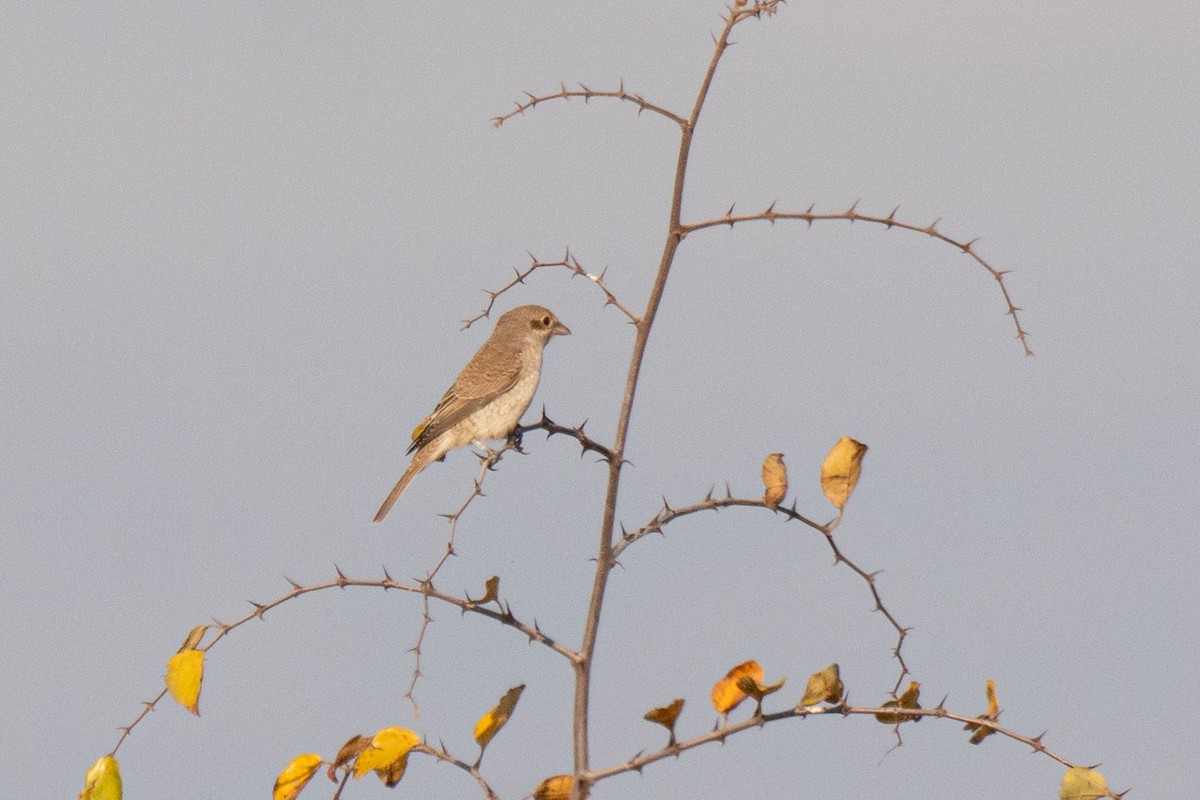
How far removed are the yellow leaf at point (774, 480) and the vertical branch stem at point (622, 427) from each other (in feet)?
1.60

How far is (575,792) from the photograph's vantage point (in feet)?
11.2

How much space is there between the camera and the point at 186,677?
382 centimetres

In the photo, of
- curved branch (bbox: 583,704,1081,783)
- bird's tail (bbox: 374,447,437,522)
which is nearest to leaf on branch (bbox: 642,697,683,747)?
curved branch (bbox: 583,704,1081,783)

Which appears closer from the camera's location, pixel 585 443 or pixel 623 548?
pixel 623 548

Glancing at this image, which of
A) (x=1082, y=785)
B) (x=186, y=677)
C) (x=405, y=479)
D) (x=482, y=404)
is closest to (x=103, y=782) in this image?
(x=186, y=677)

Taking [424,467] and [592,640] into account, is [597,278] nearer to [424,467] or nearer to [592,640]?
[592,640]

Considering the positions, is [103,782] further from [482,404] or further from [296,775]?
[482,404]

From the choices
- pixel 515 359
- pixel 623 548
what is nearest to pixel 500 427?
pixel 515 359

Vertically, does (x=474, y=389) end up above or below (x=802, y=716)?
above

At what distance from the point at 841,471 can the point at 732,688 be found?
69cm

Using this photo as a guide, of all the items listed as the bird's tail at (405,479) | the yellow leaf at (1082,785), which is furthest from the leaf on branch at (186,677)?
the bird's tail at (405,479)

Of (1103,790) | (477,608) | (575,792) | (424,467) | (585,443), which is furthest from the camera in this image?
(424,467)

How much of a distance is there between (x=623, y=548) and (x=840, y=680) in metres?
0.68

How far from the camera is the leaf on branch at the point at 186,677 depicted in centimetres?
375
